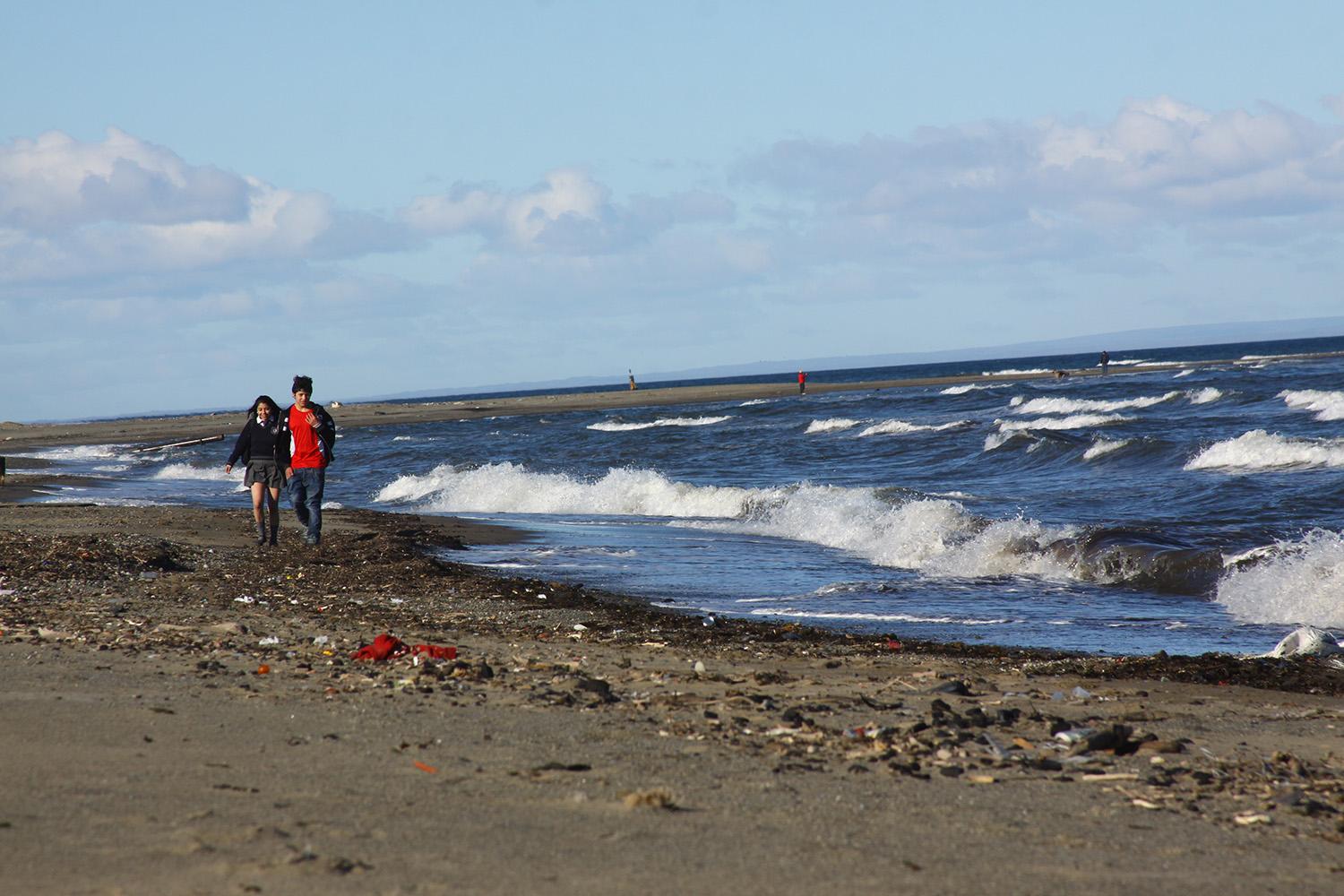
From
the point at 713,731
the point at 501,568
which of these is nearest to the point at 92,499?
the point at 501,568

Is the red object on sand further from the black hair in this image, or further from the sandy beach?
the black hair

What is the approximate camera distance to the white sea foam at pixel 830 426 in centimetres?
4362

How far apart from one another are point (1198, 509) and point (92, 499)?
18717 mm

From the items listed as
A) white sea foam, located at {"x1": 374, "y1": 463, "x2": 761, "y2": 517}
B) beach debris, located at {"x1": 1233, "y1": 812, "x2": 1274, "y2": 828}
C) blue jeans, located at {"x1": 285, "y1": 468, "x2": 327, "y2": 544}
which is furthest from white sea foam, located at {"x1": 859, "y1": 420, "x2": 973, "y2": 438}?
beach debris, located at {"x1": 1233, "y1": 812, "x2": 1274, "y2": 828}

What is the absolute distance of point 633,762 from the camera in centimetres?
454

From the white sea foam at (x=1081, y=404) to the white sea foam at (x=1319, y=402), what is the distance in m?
5.05

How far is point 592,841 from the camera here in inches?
141

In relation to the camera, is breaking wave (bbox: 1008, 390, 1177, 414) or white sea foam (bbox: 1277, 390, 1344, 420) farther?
breaking wave (bbox: 1008, 390, 1177, 414)

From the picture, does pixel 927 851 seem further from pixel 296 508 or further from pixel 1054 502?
pixel 1054 502

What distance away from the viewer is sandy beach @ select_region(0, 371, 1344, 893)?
3387 millimetres

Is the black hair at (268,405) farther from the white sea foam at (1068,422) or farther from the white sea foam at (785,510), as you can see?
the white sea foam at (1068,422)

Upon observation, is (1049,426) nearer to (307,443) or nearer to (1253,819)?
(307,443)

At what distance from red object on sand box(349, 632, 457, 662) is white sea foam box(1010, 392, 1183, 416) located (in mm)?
40968

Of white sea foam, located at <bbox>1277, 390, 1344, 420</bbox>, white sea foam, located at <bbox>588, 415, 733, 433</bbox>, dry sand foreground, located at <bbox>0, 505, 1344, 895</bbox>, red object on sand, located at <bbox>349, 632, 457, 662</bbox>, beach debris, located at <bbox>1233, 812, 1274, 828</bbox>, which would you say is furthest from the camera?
white sea foam, located at <bbox>588, 415, 733, 433</bbox>
